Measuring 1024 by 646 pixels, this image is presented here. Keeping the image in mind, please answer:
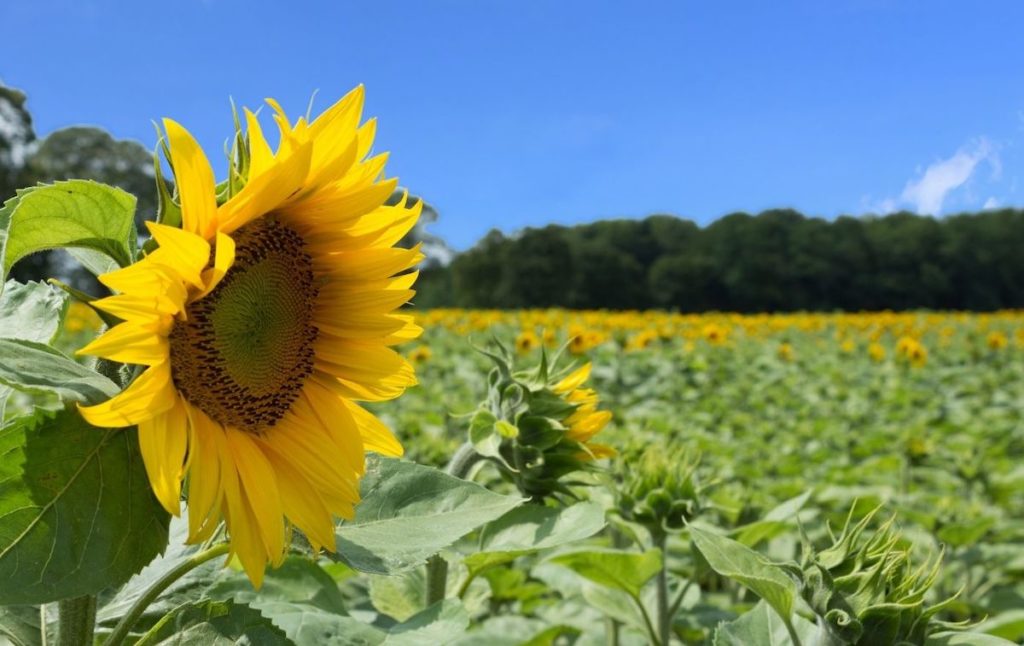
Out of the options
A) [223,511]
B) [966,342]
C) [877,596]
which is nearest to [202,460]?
[223,511]

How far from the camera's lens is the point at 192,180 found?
2.73ft

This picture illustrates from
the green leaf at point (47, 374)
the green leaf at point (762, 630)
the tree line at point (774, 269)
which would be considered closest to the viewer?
the green leaf at point (47, 374)

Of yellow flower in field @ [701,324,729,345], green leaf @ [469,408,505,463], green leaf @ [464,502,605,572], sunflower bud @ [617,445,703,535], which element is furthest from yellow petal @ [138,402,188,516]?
yellow flower in field @ [701,324,729,345]

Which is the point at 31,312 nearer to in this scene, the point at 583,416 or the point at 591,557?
the point at 583,416

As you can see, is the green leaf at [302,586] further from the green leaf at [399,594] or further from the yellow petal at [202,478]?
the yellow petal at [202,478]

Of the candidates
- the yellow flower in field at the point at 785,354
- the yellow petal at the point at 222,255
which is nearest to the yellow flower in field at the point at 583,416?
the yellow petal at the point at 222,255

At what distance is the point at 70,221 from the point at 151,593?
1.20 ft

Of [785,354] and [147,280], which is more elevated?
[147,280]

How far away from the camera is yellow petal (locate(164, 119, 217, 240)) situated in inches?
32.4

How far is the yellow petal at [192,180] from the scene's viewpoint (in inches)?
32.4

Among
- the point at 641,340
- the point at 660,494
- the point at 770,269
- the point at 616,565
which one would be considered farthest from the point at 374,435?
the point at 770,269

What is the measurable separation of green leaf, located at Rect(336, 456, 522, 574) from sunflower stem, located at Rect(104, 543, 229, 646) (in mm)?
129

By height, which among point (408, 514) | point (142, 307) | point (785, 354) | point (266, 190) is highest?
point (266, 190)

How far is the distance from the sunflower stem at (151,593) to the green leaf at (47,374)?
0.21 metres
